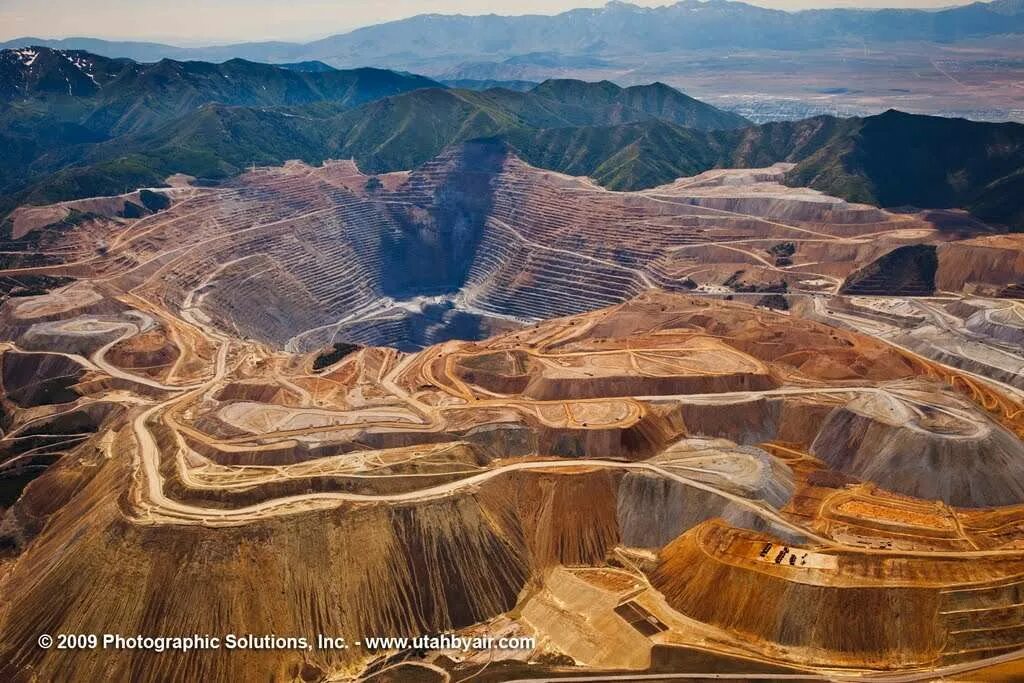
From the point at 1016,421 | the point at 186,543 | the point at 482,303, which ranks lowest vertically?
the point at 482,303

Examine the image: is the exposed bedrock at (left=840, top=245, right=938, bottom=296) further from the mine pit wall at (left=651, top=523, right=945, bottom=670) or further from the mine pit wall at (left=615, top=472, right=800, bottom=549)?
the mine pit wall at (left=651, top=523, right=945, bottom=670)

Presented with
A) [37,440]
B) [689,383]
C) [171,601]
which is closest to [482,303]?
[689,383]

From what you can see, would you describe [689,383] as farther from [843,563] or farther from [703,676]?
[703,676]

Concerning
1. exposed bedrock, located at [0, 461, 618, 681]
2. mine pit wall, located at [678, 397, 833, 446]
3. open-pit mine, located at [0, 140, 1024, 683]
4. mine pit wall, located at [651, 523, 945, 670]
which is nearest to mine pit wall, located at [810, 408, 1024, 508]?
open-pit mine, located at [0, 140, 1024, 683]

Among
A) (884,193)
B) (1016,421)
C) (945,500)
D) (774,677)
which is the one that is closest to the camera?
(774,677)

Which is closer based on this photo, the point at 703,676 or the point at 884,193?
the point at 703,676

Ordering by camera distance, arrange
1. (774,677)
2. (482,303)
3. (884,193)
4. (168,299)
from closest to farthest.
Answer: (774,677) < (168,299) < (482,303) < (884,193)

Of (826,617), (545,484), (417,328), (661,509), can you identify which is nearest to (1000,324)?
(661,509)

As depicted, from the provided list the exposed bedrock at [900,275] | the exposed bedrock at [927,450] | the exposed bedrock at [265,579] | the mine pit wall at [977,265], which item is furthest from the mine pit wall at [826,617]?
the mine pit wall at [977,265]
